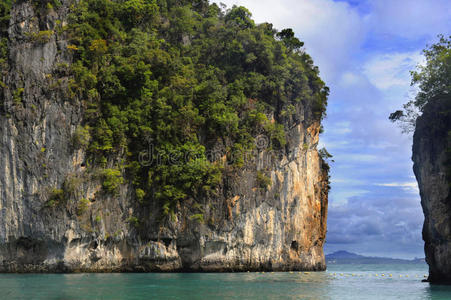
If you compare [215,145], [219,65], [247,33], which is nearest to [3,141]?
[215,145]

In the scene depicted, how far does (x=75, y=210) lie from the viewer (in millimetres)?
28203

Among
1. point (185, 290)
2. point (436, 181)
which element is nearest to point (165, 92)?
point (185, 290)

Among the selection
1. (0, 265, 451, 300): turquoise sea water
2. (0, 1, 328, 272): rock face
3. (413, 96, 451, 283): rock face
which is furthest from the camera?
(0, 1, 328, 272): rock face

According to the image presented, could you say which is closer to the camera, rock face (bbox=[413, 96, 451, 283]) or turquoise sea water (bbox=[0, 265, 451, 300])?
turquoise sea water (bbox=[0, 265, 451, 300])

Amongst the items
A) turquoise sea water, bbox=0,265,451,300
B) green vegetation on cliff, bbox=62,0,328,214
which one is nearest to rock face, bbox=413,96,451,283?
turquoise sea water, bbox=0,265,451,300

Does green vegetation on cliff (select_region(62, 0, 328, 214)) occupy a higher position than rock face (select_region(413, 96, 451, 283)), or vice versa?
green vegetation on cliff (select_region(62, 0, 328, 214))

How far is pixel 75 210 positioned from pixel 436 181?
19233 millimetres

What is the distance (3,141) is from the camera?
93.9 feet

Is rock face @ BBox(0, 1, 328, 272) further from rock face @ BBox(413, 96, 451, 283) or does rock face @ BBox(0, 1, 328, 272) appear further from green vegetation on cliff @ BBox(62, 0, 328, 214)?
rock face @ BBox(413, 96, 451, 283)

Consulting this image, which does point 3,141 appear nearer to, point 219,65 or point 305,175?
point 219,65

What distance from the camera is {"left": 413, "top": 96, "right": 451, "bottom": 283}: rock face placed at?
891 inches

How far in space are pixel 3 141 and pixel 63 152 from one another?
11.5 feet

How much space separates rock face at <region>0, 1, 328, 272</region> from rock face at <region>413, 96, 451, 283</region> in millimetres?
10651

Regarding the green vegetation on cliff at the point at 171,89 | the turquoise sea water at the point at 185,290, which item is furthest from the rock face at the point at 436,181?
the green vegetation on cliff at the point at 171,89
